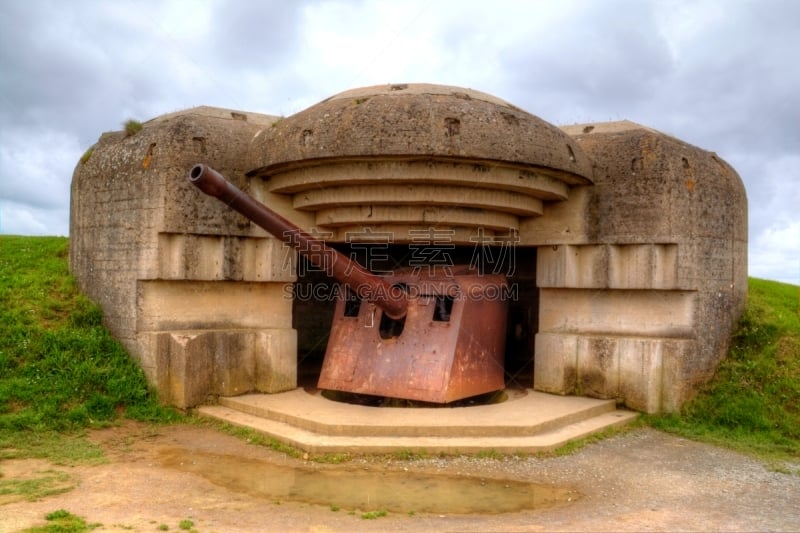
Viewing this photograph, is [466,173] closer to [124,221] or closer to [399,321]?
[399,321]

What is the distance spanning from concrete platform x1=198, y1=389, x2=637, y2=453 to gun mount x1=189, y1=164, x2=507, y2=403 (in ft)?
0.98

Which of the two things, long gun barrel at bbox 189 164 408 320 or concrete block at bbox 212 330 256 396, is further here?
concrete block at bbox 212 330 256 396

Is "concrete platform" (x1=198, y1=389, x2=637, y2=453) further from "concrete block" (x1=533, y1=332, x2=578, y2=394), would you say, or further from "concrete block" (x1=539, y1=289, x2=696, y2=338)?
"concrete block" (x1=539, y1=289, x2=696, y2=338)

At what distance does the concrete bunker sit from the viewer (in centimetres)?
735

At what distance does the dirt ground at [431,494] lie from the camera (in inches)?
177

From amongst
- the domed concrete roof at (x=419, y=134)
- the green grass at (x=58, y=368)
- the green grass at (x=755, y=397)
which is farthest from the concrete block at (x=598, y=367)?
the green grass at (x=58, y=368)

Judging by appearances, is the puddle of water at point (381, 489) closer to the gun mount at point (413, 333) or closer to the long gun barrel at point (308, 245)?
the gun mount at point (413, 333)

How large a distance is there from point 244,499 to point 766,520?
3586mm

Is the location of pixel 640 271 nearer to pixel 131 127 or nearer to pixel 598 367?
pixel 598 367

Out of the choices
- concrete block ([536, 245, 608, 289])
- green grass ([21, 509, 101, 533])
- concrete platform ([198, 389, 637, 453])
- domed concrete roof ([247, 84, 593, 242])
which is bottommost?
green grass ([21, 509, 101, 533])

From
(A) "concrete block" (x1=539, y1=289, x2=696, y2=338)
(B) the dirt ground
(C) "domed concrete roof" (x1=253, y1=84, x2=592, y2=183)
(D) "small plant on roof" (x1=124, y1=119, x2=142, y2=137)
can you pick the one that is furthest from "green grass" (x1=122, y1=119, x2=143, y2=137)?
(A) "concrete block" (x1=539, y1=289, x2=696, y2=338)

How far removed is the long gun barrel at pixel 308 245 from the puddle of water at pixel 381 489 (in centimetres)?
206

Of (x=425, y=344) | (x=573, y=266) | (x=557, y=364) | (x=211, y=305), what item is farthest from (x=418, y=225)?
(x=211, y=305)

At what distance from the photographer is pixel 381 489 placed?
5242 mm
